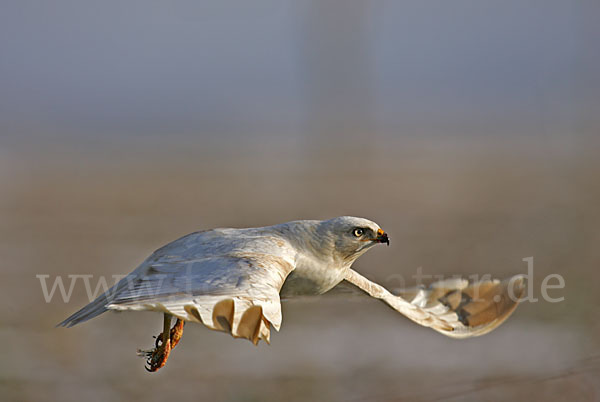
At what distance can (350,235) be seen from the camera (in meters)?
8.43

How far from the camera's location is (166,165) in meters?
55.2

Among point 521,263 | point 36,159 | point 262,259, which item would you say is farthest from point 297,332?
point 36,159

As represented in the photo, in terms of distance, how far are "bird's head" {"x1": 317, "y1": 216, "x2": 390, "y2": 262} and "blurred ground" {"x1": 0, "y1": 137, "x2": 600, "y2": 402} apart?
126 centimetres

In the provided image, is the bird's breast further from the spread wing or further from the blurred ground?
the blurred ground

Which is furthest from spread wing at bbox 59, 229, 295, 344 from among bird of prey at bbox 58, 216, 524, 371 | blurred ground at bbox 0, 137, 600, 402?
blurred ground at bbox 0, 137, 600, 402

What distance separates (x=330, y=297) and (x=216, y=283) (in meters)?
2.85

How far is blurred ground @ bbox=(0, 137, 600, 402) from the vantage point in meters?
16.1

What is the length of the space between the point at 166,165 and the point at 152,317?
36.0m

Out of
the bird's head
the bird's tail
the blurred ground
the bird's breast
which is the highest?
the bird's head

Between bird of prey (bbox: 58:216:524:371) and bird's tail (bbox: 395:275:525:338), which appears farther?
bird's tail (bbox: 395:275:525:338)

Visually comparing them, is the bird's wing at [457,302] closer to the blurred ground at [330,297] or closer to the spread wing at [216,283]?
the blurred ground at [330,297]

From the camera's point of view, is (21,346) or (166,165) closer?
(21,346)

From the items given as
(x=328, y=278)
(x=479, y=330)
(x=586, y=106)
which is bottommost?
(x=586, y=106)

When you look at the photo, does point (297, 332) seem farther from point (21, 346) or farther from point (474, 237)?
point (474, 237)
